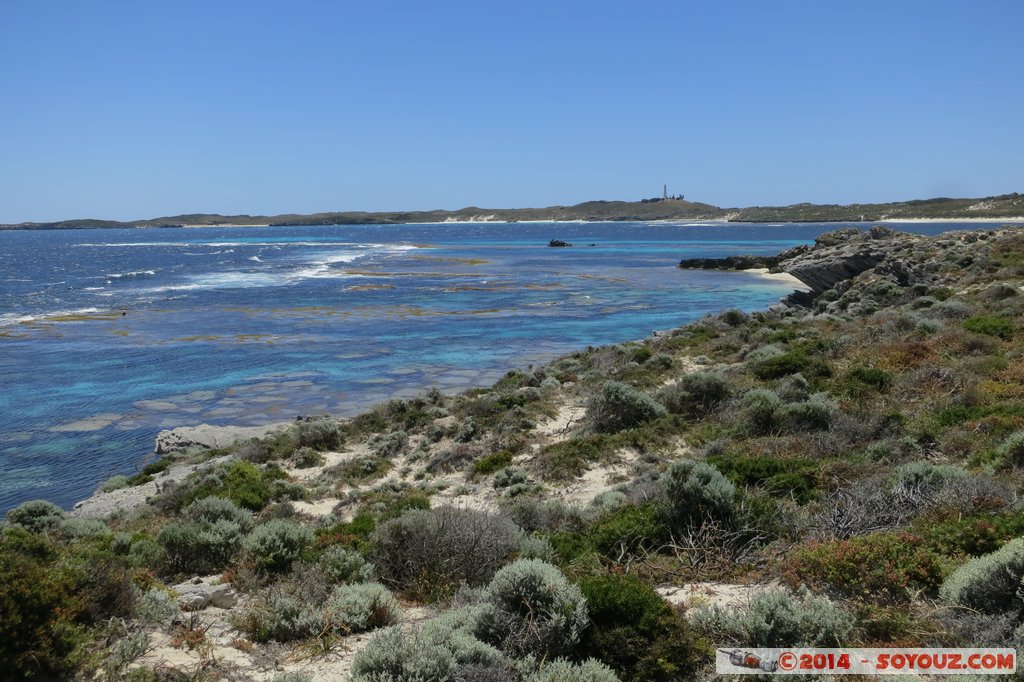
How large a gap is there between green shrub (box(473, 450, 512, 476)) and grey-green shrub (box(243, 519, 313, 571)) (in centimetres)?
525

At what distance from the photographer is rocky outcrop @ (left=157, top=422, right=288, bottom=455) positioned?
58.0ft

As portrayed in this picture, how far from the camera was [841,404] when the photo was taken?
12500 mm

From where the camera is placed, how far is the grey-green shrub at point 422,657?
4.62 meters

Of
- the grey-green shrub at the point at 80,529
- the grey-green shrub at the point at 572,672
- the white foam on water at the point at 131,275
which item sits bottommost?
the grey-green shrub at the point at 80,529

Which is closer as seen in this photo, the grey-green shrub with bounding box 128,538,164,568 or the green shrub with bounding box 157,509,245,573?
the grey-green shrub with bounding box 128,538,164,568

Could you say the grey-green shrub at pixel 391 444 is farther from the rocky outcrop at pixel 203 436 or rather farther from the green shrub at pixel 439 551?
the green shrub at pixel 439 551

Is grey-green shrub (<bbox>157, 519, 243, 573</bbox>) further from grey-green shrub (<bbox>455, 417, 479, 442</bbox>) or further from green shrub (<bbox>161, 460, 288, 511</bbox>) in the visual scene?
grey-green shrub (<bbox>455, 417, 479, 442</bbox>)

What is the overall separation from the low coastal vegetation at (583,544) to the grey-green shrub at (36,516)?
0.05 m

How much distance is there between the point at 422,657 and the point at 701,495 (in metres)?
4.10

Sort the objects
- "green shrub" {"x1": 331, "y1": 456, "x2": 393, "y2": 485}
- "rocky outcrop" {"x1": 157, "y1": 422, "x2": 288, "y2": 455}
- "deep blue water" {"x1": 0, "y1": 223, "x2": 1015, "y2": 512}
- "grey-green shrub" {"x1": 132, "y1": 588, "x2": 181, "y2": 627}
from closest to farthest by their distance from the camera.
A: "grey-green shrub" {"x1": 132, "y1": 588, "x2": 181, "y2": 627} → "green shrub" {"x1": 331, "y1": 456, "x2": 393, "y2": 485} → "rocky outcrop" {"x1": 157, "y1": 422, "x2": 288, "y2": 455} → "deep blue water" {"x1": 0, "y1": 223, "x2": 1015, "y2": 512}

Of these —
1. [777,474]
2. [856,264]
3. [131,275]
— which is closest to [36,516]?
[777,474]

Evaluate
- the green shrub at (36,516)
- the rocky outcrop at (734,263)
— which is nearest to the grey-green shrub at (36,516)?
the green shrub at (36,516)

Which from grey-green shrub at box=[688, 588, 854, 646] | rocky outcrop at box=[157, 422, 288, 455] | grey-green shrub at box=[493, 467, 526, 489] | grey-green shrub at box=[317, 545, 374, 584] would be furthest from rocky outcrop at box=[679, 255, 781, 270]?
grey-green shrub at box=[688, 588, 854, 646]

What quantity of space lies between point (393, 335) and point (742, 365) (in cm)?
2004
